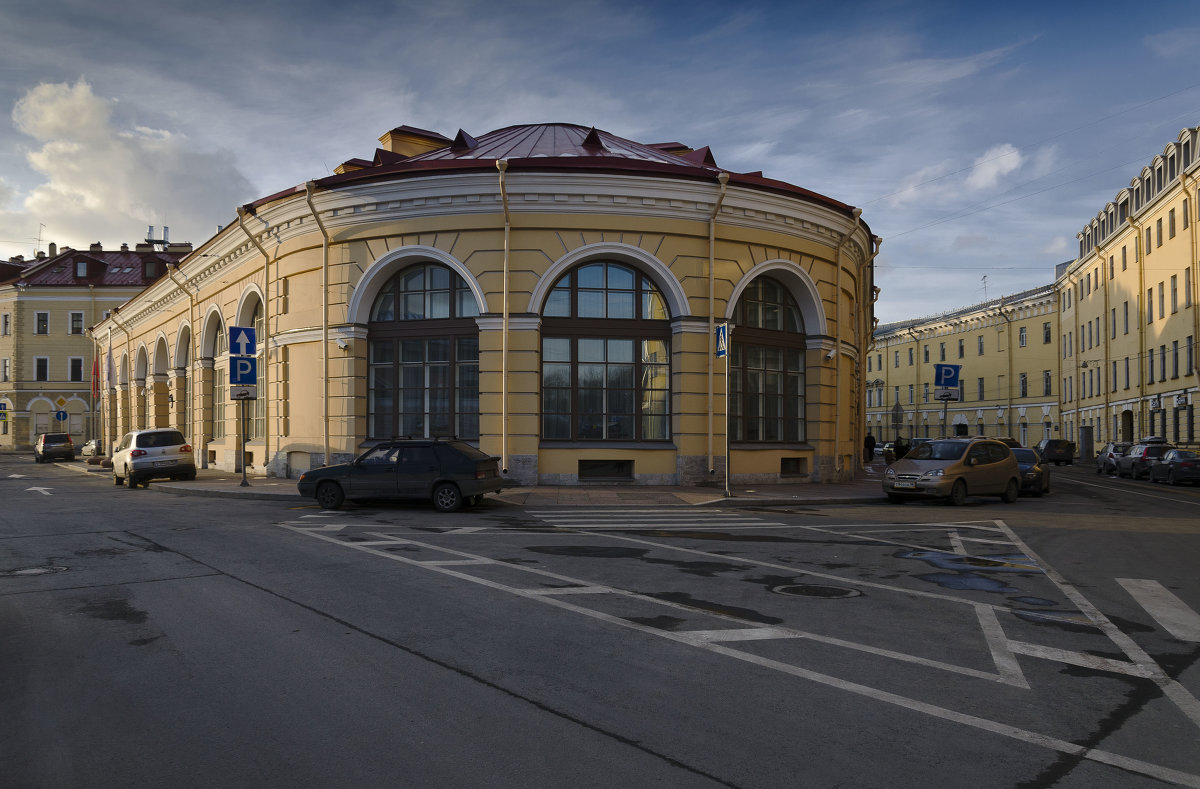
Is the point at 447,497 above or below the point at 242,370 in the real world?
below

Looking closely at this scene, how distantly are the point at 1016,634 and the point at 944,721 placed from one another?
8.62 feet

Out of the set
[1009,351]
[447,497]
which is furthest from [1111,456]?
[447,497]


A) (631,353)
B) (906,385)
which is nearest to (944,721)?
(631,353)

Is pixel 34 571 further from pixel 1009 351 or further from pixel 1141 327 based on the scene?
pixel 1009 351

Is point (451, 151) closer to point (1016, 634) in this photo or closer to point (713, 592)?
point (713, 592)

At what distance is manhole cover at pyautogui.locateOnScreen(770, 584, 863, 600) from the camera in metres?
8.50

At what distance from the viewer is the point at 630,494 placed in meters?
19.8

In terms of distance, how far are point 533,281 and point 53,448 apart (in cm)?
3944

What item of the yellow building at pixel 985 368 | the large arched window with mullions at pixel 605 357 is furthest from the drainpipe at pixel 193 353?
the yellow building at pixel 985 368

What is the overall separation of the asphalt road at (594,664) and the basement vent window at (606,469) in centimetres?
960

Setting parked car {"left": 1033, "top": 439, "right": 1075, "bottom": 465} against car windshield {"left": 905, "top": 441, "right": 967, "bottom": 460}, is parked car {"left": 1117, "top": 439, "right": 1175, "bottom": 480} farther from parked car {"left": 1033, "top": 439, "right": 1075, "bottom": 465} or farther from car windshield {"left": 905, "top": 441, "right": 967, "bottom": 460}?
car windshield {"left": 905, "top": 441, "right": 967, "bottom": 460}

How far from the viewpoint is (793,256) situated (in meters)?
23.5

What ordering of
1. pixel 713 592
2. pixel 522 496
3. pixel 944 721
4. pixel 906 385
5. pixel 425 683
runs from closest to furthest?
pixel 944 721
pixel 425 683
pixel 713 592
pixel 522 496
pixel 906 385

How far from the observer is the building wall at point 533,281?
2119cm
